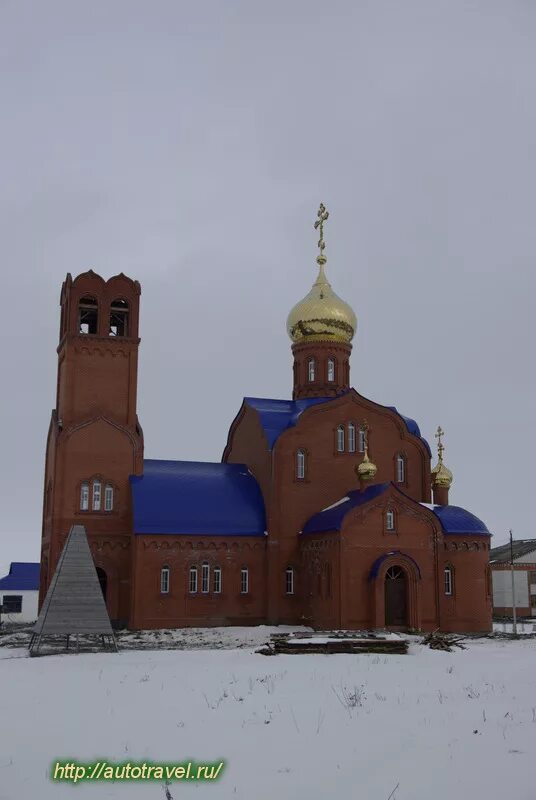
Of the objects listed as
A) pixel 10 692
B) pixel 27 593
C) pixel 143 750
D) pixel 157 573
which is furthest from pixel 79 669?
pixel 27 593

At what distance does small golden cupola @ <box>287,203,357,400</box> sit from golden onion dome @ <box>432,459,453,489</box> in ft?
17.5

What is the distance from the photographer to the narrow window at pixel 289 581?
30.9 m

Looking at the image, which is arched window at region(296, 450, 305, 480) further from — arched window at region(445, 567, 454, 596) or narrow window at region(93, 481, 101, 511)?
narrow window at region(93, 481, 101, 511)

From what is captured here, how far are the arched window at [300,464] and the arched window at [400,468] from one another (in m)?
4.05

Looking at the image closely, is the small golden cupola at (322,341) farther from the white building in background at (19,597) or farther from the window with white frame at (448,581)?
the white building in background at (19,597)

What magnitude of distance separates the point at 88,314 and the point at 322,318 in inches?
387

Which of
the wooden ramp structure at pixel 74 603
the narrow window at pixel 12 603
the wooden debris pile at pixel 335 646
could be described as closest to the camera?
the wooden debris pile at pixel 335 646

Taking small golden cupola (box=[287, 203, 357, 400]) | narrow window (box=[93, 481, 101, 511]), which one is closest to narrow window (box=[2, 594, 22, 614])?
narrow window (box=[93, 481, 101, 511])

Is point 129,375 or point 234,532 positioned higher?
point 129,375

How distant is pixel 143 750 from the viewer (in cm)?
1013

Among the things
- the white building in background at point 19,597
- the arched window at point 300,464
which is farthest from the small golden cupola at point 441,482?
the white building in background at point 19,597

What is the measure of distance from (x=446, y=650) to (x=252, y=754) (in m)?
11.8

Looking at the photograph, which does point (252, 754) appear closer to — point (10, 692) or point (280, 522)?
point (10, 692)

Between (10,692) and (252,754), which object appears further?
(10,692)
